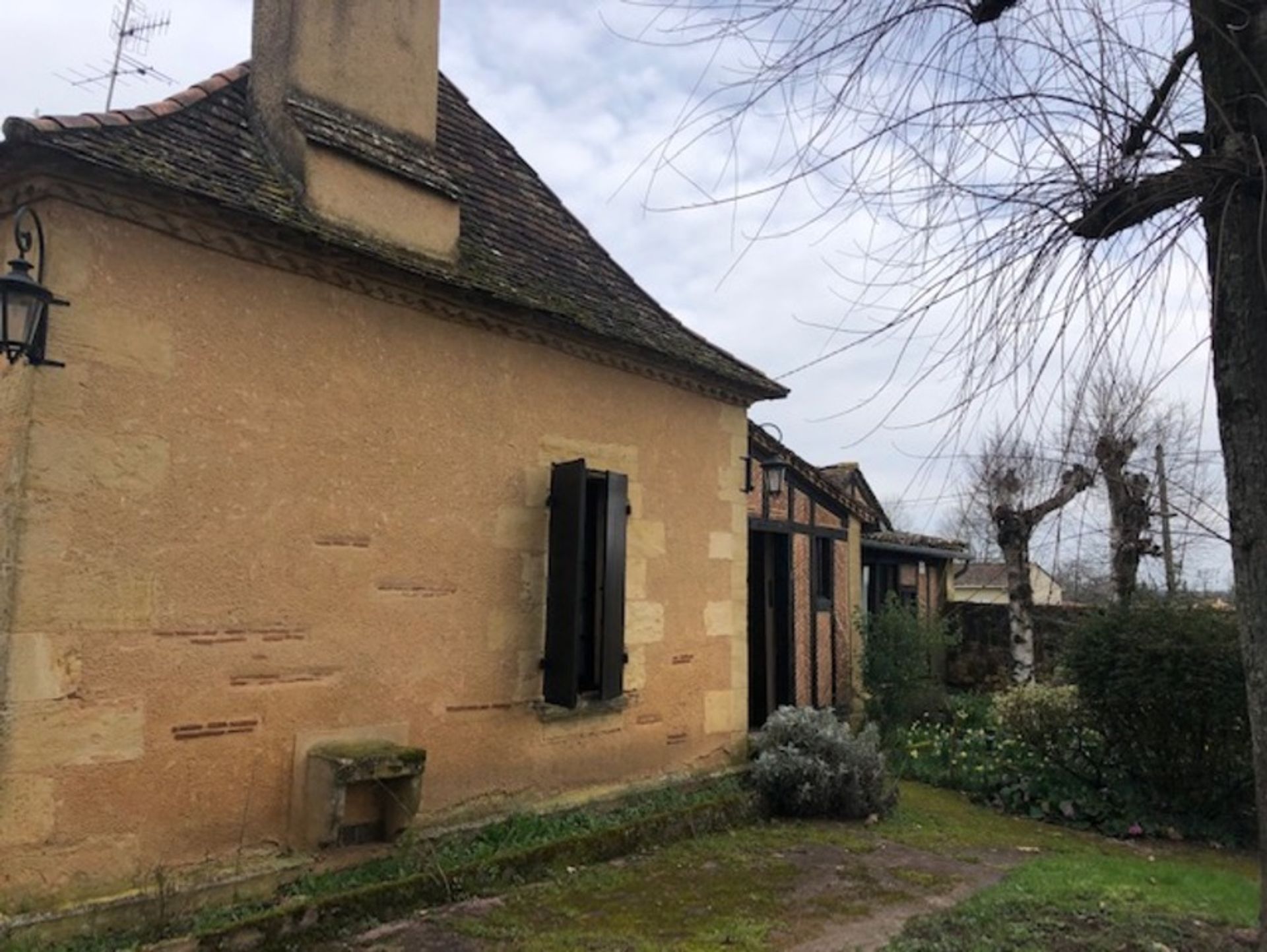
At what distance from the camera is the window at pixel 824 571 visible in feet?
38.1

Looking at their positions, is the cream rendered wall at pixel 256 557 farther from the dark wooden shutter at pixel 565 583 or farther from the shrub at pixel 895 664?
the shrub at pixel 895 664

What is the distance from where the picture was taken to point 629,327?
22.9 feet

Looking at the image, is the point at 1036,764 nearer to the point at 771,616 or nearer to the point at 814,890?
the point at 771,616

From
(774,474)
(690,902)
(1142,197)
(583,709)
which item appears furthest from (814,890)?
(774,474)

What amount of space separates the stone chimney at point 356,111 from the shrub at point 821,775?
484 centimetres

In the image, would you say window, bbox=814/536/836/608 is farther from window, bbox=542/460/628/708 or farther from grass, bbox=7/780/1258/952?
window, bbox=542/460/628/708

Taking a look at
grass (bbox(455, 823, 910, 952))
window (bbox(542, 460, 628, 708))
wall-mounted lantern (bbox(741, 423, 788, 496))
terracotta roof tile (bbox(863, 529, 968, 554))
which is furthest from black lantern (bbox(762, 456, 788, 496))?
terracotta roof tile (bbox(863, 529, 968, 554))

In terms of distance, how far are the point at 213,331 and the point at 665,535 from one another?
3803 mm

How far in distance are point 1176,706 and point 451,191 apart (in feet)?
25.4

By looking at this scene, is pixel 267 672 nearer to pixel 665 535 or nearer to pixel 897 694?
pixel 665 535

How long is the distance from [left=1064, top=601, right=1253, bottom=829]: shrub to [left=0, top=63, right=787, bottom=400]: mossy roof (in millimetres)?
4257

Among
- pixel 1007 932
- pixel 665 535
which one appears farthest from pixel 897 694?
pixel 1007 932

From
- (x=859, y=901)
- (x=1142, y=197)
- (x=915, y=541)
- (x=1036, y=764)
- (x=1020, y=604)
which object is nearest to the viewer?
(x=1142, y=197)

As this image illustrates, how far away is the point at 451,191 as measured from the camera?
595 centimetres
